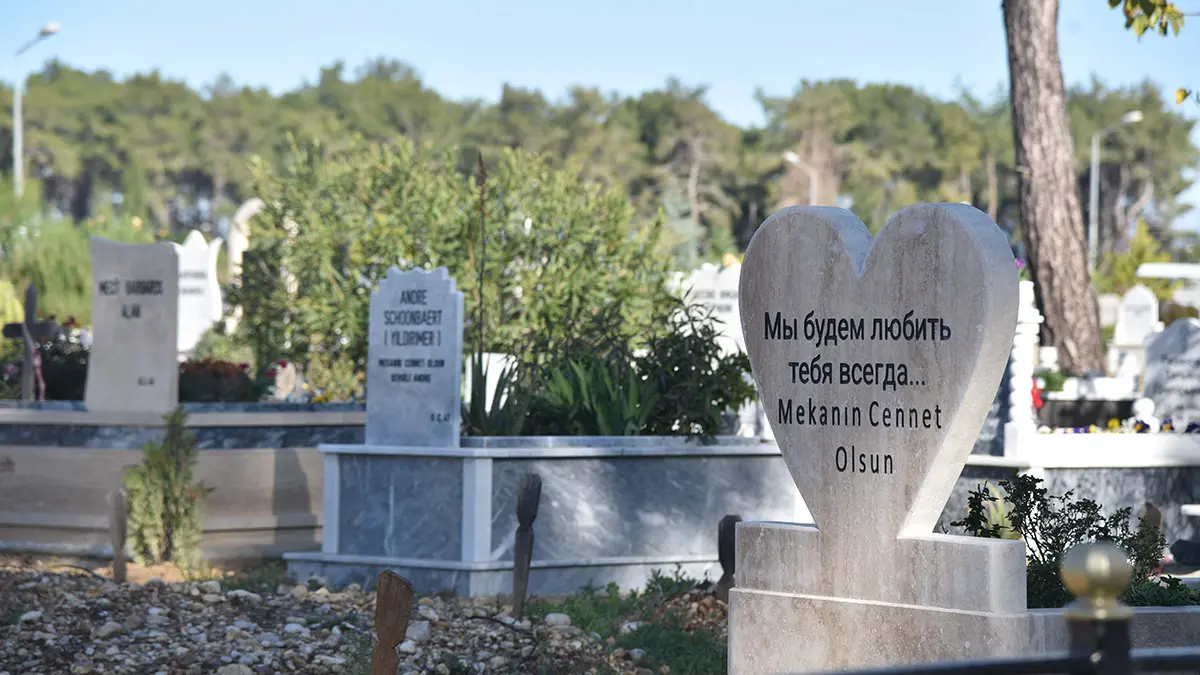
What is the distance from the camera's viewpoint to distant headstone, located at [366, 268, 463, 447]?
1106 cm

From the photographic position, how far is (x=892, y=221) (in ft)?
20.1

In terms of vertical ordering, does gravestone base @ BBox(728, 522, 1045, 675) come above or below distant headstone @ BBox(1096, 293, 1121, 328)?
below

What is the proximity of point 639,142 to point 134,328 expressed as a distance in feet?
247

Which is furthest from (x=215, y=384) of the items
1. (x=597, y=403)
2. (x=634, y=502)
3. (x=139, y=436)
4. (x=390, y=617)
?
(x=390, y=617)

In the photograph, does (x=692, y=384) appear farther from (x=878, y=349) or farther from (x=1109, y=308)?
(x=1109, y=308)

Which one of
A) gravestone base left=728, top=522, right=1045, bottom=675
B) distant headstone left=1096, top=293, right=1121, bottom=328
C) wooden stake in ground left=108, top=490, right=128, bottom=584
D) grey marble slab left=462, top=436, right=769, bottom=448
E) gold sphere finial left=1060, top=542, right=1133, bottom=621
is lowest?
wooden stake in ground left=108, top=490, right=128, bottom=584

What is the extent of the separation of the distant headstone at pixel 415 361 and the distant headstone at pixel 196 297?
16.0m

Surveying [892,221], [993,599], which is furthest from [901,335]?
[993,599]

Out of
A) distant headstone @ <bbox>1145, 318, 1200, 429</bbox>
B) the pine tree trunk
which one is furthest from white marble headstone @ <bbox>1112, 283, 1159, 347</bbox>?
distant headstone @ <bbox>1145, 318, 1200, 429</bbox>

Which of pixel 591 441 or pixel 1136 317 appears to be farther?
pixel 1136 317

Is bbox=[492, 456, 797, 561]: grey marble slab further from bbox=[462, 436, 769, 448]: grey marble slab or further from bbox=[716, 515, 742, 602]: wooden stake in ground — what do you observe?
bbox=[716, 515, 742, 602]: wooden stake in ground

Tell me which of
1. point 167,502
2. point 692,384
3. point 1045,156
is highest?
point 1045,156

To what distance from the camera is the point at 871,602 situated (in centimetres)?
611

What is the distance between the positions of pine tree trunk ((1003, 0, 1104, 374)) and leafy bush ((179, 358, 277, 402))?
26.0ft
